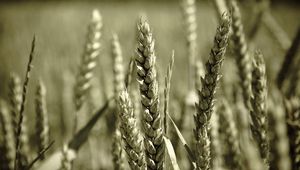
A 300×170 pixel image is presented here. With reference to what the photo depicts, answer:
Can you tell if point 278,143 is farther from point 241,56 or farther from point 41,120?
point 41,120

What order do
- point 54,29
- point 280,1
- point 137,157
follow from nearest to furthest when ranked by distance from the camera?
point 137,157 < point 54,29 < point 280,1

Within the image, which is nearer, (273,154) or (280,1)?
(273,154)

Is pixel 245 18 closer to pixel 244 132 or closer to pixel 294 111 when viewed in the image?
pixel 244 132

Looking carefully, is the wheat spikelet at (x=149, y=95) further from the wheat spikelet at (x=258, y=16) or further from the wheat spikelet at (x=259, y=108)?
the wheat spikelet at (x=258, y=16)

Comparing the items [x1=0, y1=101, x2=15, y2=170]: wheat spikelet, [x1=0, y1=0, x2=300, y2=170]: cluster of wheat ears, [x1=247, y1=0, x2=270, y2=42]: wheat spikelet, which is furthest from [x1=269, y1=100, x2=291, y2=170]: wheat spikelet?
[x1=0, y1=101, x2=15, y2=170]: wheat spikelet

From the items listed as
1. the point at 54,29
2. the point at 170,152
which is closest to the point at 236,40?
the point at 170,152

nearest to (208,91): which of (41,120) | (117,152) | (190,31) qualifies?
(117,152)

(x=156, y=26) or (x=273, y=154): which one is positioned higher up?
(x=156, y=26)
